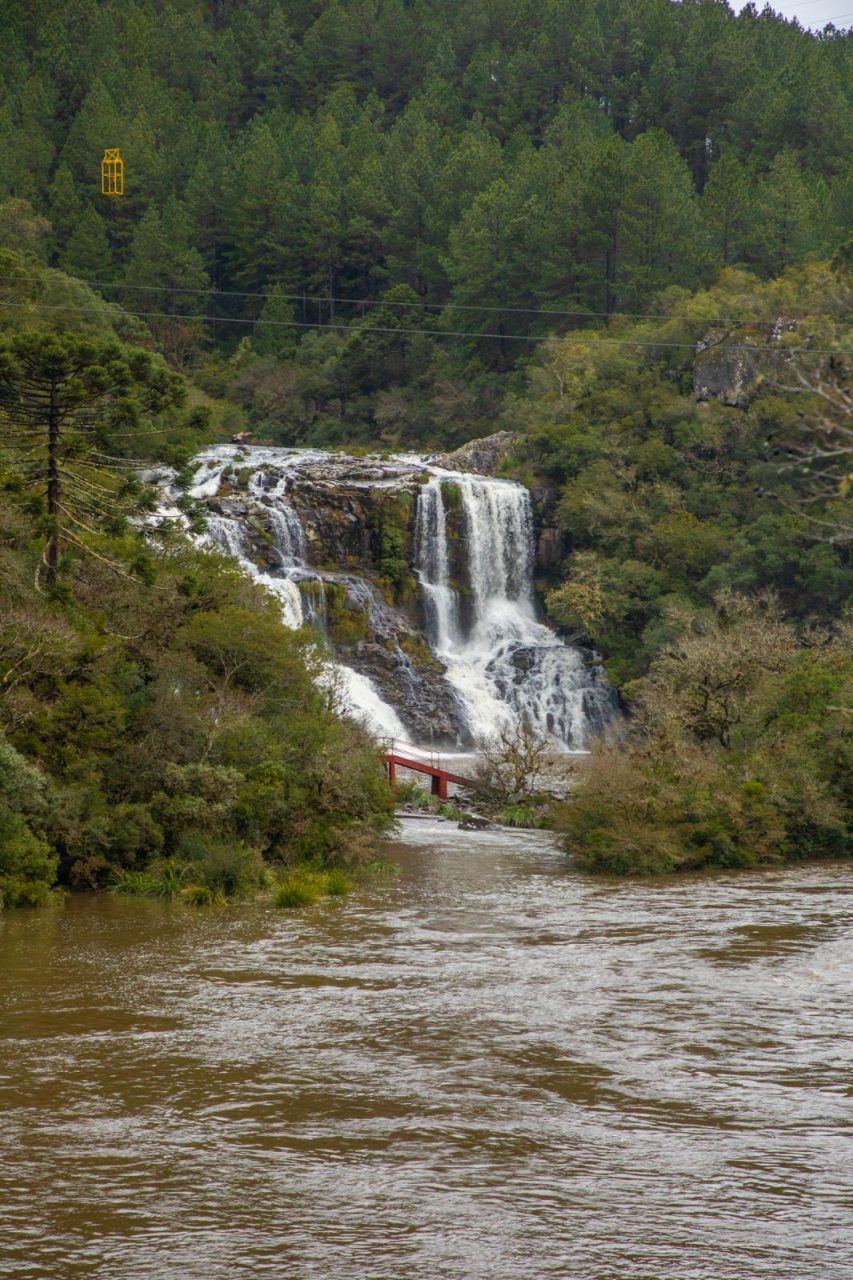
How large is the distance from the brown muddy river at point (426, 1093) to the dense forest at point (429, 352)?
4.24 m

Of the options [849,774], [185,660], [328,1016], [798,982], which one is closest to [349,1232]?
[328,1016]

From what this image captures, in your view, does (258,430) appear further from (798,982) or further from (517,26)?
(798,982)

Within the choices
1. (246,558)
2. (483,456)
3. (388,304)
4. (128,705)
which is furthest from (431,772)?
(388,304)

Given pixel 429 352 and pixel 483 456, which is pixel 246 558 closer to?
pixel 483 456

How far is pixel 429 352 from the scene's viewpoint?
87250mm

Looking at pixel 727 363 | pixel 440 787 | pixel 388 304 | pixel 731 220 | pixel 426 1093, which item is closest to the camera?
pixel 426 1093

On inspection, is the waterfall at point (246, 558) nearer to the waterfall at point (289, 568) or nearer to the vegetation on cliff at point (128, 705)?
the waterfall at point (289, 568)

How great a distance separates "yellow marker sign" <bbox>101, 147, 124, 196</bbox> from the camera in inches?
3723

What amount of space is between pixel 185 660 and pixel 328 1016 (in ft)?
42.2

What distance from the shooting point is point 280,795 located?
30844 millimetres

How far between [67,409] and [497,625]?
1182 inches

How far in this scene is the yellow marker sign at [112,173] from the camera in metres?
94.6

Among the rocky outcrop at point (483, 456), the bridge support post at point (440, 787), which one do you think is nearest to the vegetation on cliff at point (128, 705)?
the bridge support post at point (440, 787)

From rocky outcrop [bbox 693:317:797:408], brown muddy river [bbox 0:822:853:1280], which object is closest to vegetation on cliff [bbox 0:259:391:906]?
brown muddy river [bbox 0:822:853:1280]
